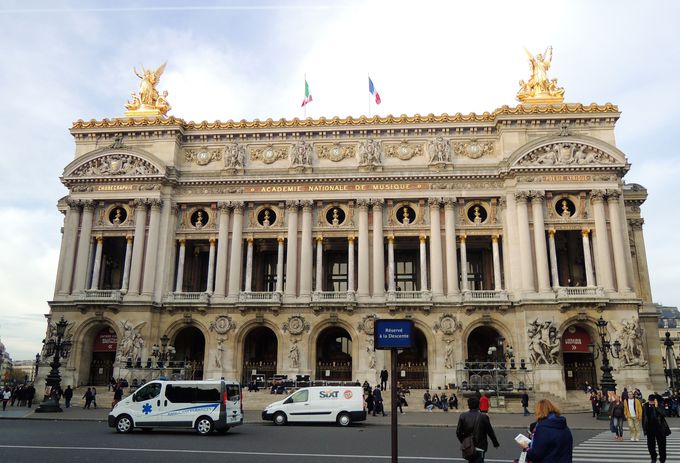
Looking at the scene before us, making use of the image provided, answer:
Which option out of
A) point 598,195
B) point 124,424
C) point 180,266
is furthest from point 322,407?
point 598,195

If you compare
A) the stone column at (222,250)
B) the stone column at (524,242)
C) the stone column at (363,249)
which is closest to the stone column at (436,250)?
the stone column at (363,249)

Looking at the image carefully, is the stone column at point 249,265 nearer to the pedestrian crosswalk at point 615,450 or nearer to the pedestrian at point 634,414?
the pedestrian crosswalk at point 615,450

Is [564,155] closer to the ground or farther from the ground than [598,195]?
farther from the ground

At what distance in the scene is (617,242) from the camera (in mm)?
42938

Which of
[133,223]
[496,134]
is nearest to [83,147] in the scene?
[133,223]

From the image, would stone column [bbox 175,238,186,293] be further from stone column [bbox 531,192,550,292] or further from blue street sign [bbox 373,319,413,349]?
blue street sign [bbox 373,319,413,349]

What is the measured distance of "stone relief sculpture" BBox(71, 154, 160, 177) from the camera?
156 feet

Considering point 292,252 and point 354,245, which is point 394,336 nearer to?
point 292,252

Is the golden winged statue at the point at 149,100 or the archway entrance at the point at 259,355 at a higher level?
the golden winged statue at the point at 149,100

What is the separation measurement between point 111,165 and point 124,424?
101 feet

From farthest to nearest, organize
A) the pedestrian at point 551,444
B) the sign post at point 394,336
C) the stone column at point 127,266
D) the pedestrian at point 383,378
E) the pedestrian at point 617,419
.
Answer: the stone column at point 127,266, the pedestrian at point 383,378, the pedestrian at point 617,419, the sign post at point 394,336, the pedestrian at point 551,444

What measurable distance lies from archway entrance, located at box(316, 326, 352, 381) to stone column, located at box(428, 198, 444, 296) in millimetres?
8145

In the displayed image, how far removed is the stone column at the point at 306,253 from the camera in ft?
147

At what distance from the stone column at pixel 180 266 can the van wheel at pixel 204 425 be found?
2514cm
